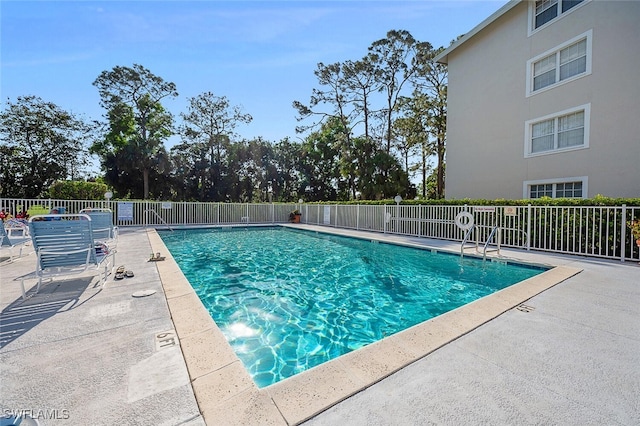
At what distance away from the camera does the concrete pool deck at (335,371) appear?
1609mm

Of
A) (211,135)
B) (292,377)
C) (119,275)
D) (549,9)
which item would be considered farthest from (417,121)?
(292,377)

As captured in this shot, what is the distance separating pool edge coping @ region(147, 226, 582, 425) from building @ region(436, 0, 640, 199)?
9547 millimetres

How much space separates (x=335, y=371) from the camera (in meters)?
2.04

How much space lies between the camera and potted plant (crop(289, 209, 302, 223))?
18812mm

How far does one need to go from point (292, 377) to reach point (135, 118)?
89.8 ft

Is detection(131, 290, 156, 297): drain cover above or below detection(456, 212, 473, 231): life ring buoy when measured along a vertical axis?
below

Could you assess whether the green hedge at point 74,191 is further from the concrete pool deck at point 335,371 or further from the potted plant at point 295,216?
the concrete pool deck at point 335,371

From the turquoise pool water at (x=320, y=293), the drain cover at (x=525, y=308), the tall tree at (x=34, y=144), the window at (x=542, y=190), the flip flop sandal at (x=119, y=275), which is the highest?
the tall tree at (x=34, y=144)

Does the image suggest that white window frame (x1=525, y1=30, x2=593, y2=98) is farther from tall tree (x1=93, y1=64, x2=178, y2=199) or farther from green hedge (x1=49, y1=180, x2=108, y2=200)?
tall tree (x1=93, y1=64, x2=178, y2=199)

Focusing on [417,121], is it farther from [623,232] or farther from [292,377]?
[292,377]

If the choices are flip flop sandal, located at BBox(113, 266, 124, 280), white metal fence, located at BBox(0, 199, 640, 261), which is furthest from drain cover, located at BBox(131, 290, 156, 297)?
white metal fence, located at BBox(0, 199, 640, 261)

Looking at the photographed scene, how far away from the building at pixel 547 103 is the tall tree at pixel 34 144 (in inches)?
1176

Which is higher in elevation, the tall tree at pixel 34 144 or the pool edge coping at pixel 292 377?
the tall tree at pixel 34 144

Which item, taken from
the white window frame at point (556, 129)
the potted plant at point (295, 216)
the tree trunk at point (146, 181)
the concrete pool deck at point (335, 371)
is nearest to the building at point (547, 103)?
the white window frame at point (556, 129)
